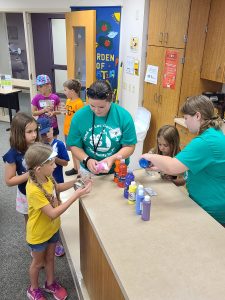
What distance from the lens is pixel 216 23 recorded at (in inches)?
114

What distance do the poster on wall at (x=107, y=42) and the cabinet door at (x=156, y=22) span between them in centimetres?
77

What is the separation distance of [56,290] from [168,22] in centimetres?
304

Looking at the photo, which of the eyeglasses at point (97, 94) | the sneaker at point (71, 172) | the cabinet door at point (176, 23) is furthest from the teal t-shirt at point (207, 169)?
the sneaker at point (71, 172)

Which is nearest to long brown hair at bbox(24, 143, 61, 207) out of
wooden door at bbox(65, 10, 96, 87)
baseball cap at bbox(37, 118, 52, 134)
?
baseball cap at bbox(37, 118, 52, 134)

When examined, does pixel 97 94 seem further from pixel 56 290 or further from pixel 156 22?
pixel 156 22

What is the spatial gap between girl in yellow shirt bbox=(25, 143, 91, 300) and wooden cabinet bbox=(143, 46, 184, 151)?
2103 millimetres

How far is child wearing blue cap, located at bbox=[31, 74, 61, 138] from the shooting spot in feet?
11.0

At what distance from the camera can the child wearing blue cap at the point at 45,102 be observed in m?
3.37

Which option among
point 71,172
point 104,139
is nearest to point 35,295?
point 104,139

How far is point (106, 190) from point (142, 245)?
0.48 meters

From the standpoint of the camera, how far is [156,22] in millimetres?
3449

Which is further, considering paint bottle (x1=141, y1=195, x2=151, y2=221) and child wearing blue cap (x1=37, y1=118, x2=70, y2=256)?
child wearing blue cap (x1=37, y1=118, x2=70, y2=256)

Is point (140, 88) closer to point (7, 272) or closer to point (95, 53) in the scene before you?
point (95, 53)

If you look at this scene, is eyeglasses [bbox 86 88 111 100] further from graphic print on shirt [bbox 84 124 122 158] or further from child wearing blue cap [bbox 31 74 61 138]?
child wearing blue cap [bbox 31 74 61 138]
